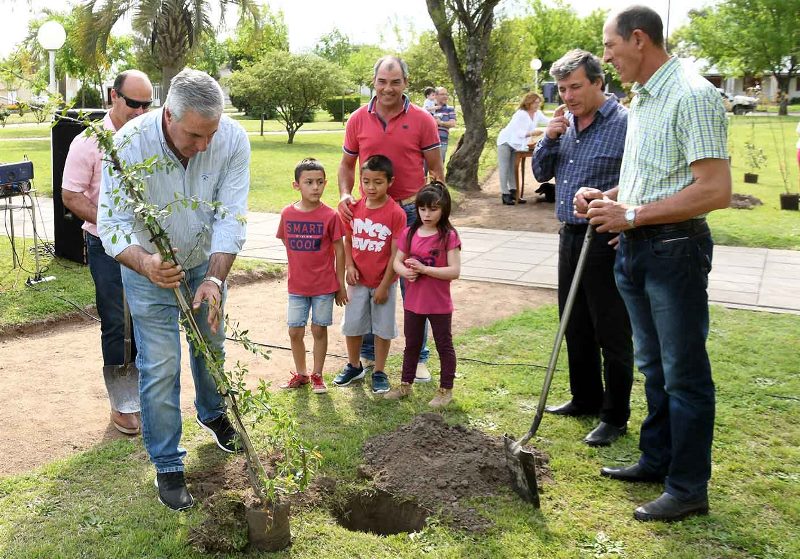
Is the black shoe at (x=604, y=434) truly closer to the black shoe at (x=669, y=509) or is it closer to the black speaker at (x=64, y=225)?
the black shoe at (x=669, y=509)

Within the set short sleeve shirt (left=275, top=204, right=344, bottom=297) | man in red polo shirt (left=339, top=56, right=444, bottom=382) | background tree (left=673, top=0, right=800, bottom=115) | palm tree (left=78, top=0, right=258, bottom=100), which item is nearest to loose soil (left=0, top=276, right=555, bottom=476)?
short sleeve shirt (left=275, top=204, right=344, bottom=297)

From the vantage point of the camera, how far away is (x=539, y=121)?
1391cm

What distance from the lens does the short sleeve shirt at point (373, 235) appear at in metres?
5.07

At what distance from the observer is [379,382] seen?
515cm

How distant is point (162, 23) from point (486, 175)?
9214mm

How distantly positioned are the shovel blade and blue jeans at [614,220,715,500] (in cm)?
60

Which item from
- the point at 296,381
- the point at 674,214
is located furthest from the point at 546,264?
the point at 674,214

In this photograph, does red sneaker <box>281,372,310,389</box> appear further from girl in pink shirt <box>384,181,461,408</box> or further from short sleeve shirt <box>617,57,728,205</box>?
short sleeve shirt <box>617,57,728,205</box>

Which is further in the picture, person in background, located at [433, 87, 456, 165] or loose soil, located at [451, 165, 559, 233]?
person in background, located at [433, 87, 456, 165]

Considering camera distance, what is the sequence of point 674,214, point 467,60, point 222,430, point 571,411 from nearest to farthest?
point 674,214
point 222,430
point 571,411
point 467,60

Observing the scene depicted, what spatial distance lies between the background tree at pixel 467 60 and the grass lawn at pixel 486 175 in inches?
64.1

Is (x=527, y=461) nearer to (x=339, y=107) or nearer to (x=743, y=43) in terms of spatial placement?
(x=339, y=107)

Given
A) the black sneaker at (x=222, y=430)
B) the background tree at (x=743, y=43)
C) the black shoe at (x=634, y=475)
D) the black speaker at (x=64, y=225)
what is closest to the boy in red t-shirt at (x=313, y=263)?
the black sneaker at (x=222, y=430)

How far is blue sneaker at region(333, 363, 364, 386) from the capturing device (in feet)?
17.4
